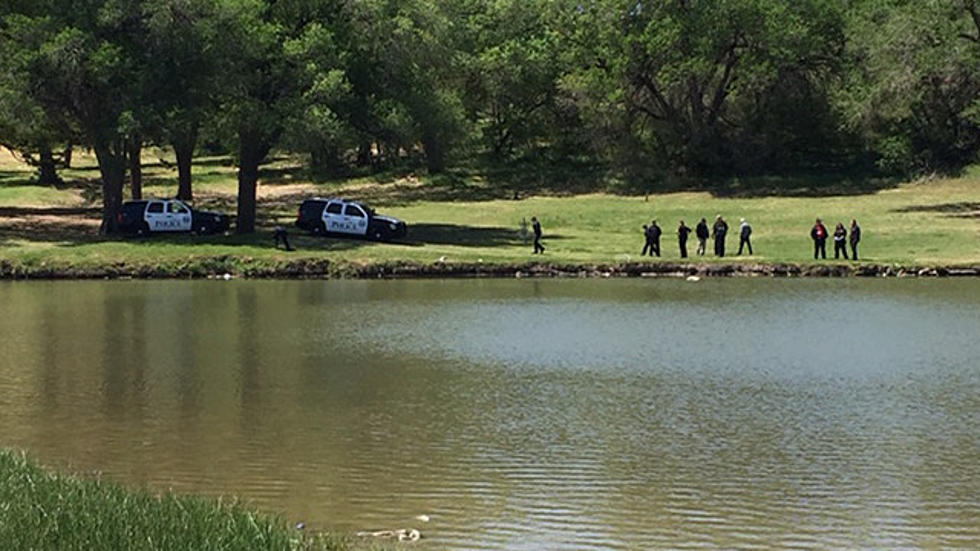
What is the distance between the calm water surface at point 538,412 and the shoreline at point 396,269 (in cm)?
639

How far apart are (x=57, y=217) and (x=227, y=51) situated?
14.0m

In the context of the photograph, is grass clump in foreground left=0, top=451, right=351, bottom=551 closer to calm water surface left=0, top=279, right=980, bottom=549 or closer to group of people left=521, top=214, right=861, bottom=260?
calm water surface left=0, top=279, right=980, bottom=549

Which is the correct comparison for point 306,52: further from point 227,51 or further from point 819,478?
point 819,478

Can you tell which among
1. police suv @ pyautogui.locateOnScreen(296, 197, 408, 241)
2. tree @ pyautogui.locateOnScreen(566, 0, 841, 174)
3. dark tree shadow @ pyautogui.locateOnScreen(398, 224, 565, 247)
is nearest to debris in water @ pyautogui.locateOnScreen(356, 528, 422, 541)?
dark tree shadow @ pyautogui.locateOnScreen(398, 224, 565, 247)

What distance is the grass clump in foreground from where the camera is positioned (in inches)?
439

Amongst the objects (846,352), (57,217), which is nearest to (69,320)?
(846,352)

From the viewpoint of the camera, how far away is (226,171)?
281ft

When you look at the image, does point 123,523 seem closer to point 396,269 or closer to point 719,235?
point 396,269

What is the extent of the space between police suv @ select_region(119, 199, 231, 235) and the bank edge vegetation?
1014 millimetres

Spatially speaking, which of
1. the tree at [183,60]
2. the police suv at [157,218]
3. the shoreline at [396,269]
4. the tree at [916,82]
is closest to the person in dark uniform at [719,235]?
the shoreline at [396,269]

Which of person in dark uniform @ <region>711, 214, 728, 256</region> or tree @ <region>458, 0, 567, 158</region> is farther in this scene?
tree @ <region>458, 0, 567, 158</region>

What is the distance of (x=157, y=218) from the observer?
5194 centimetres

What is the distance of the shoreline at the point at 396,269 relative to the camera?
43.7 meters

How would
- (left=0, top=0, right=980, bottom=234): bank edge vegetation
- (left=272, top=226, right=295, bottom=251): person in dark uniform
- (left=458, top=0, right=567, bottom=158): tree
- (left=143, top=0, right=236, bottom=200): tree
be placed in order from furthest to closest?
(left=458, top=0, right=567, bottom=158): tree
(left=0, top=0, right=980, bottom=234): bank edge vegetation
(left=143, top=0, right=236, bottom=200): tree
(left=272, top=226, right=295, bottom=251): person in dark uniform
